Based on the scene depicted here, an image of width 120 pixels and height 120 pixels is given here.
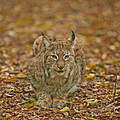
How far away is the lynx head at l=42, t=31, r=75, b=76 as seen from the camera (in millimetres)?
6078

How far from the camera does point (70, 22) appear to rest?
14070 millimetres

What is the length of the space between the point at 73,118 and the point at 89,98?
1039mm

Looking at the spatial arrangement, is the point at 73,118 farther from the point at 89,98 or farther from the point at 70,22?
the point at 70,22

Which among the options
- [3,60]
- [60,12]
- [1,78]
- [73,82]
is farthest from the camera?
[60,12]

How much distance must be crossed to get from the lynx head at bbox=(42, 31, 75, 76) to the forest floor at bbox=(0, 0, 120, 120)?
2.46 ft

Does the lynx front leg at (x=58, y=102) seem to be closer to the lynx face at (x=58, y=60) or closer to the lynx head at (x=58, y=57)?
the lynx face at (x=58, y=60)

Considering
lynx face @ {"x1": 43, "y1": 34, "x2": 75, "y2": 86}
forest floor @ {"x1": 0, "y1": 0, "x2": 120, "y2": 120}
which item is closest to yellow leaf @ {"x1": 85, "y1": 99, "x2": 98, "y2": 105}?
forest floor @ {"x1": 0, "y1": 0, "x2": 120, "y2": 120}

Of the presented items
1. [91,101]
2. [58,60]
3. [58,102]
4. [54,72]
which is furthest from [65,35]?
[58,60]

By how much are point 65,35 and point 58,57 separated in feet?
19.7

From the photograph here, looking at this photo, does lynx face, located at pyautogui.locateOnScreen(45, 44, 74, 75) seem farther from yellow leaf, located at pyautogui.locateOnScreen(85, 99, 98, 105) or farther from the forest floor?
yellow leaf, located at pyautogui.locateOnScreen(85, 99, 98, 105)

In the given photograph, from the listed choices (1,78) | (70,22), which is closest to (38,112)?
(1,78)

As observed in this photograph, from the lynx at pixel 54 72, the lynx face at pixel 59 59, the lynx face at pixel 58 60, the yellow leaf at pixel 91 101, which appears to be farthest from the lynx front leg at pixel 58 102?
the lynx face at pixel 59 59

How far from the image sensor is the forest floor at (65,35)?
6293 mm

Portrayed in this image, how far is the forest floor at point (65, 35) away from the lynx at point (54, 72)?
222mm
